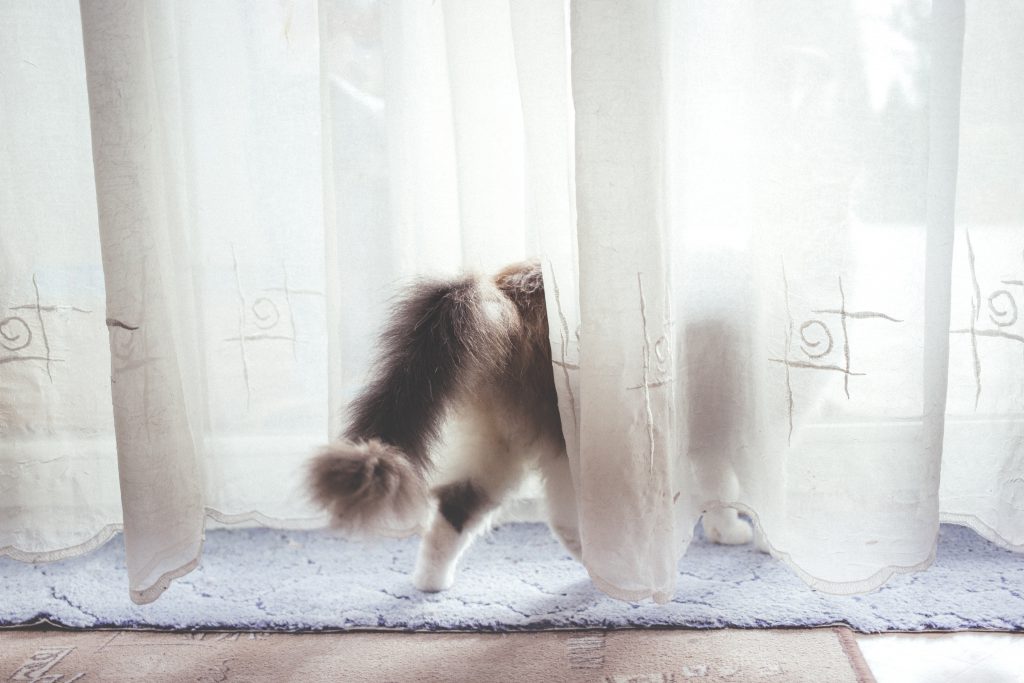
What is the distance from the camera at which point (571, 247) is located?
1.09 m

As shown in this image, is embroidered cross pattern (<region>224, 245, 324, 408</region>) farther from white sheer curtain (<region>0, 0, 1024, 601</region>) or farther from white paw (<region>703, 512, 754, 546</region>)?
white paw (<region>703, 512, 754, 546</region>)

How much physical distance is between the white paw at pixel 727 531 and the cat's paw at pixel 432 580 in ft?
1.59

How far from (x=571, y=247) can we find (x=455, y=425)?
0.31 meters

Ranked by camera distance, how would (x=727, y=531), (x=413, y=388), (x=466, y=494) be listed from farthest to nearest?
(x=727, y=531), (x=466, y=494), (x=413, y=388)

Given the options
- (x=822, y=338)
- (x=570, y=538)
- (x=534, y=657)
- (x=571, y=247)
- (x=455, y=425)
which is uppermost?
(x=571, y=247)

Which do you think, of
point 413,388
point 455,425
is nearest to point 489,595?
point 455,425

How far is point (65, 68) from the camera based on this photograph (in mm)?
1180

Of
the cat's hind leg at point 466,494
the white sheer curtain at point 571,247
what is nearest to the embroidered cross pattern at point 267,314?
the white sheer curtain at point 571,247

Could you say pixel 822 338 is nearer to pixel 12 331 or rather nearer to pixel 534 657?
pixel 534 657

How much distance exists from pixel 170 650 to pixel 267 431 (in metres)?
0.35

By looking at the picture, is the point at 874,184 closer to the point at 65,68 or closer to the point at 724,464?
the point at 724,464

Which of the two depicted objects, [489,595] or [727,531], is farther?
[727,531]

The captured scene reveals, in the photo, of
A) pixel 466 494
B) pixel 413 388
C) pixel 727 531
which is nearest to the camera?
pixel 413 388

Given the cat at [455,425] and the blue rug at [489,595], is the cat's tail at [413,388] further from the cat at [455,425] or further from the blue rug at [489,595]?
the blue rug at [489,595]
